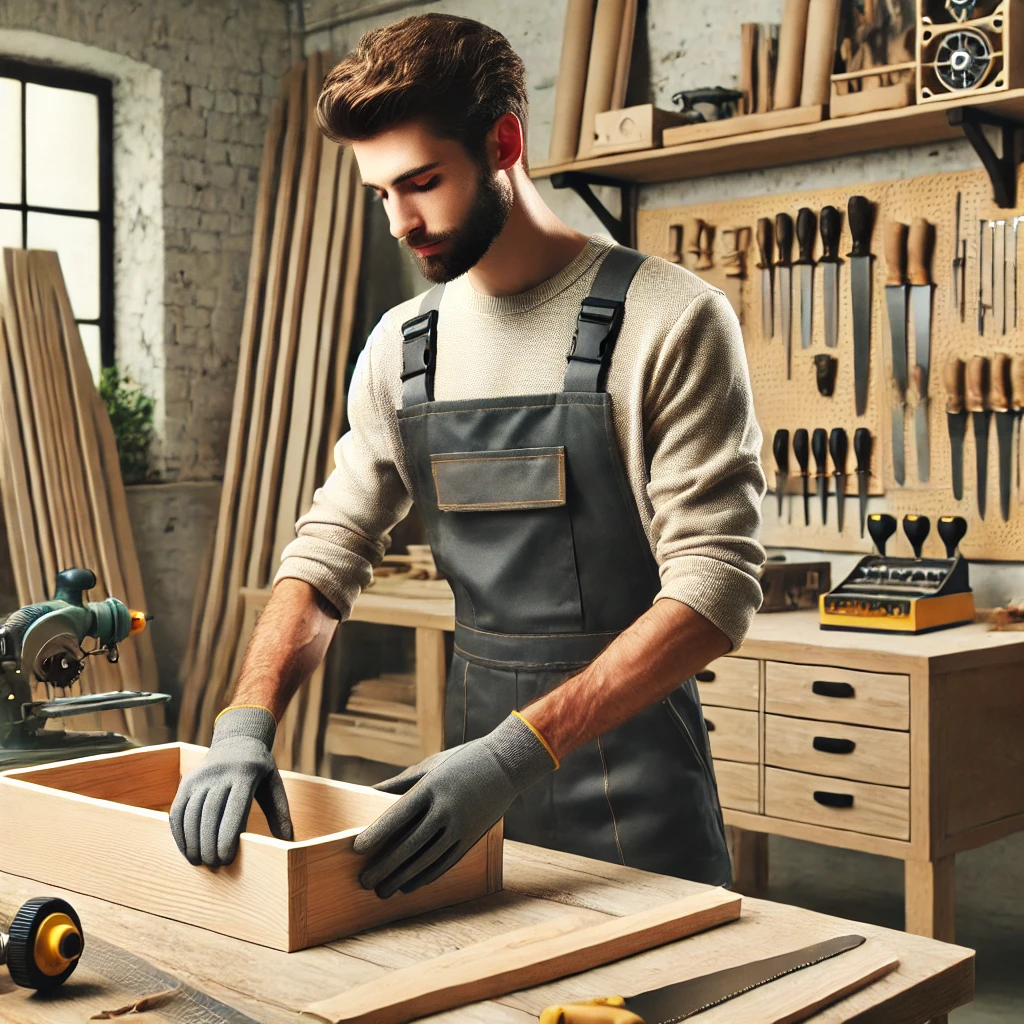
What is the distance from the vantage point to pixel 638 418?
1922mm

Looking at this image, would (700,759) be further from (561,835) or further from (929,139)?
(929,139)

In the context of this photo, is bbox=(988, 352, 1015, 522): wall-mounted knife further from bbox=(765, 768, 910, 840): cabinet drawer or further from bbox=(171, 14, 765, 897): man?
bbox=(171, 14, 765, 897): man

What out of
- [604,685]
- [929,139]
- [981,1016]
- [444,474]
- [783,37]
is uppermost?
[783,37]

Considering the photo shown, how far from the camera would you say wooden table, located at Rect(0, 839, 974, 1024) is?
1168 millimetres

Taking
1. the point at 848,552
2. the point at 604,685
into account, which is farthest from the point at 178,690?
the point at 604,685

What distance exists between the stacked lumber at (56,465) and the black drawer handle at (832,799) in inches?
99.3

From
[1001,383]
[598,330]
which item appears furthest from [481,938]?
[1001,383]

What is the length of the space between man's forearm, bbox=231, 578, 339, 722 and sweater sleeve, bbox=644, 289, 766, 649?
52 centimetres

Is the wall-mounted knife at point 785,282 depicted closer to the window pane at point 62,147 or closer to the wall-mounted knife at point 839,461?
the wall-mounted knife at point 839,461

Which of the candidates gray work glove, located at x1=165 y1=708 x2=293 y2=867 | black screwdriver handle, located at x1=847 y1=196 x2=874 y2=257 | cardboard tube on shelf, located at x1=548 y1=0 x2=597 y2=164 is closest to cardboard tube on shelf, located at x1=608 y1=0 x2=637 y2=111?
cardboard tube on shelf, located at x1=548 y1=0 x2=597 y2=164

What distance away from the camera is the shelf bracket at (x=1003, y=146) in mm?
3578

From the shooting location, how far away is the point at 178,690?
17.7ft

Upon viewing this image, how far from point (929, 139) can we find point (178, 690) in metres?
3.42

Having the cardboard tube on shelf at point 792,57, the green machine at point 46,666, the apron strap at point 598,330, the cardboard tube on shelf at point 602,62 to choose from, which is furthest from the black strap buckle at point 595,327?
the cardboard tube on shelf at point 602,62
